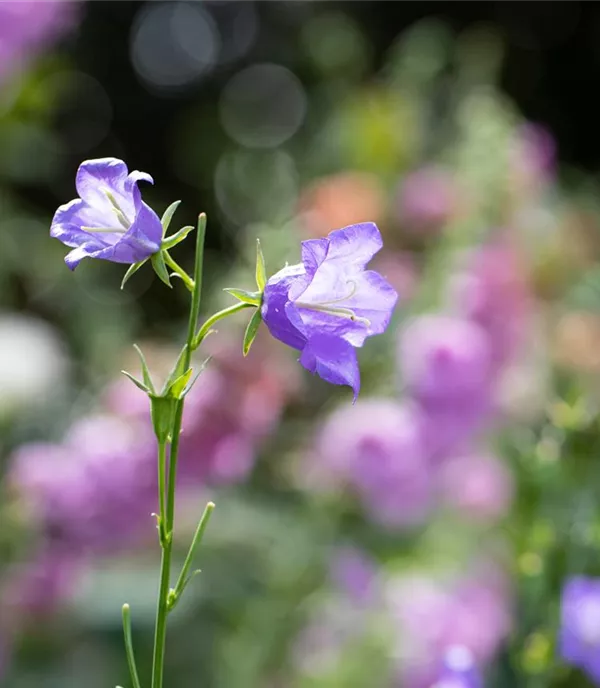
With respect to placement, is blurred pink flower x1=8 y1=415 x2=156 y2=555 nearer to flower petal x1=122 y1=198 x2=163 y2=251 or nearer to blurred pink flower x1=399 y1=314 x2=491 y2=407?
blurred pink flower x1=399 y1=314 x2=491 y2=407

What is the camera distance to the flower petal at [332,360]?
1.37 ft

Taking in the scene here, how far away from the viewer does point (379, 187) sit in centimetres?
A: 146

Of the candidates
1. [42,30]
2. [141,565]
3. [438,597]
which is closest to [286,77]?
[42,30]

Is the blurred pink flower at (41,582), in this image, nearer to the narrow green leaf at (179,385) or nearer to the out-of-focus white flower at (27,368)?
the out-of-focus white flower at (27,368)

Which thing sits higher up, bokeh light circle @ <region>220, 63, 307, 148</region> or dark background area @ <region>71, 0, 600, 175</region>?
bokeh light circle @ <region>220, 63, 307, 148</region>

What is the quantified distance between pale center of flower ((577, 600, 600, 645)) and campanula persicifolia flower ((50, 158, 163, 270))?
A: 0.44 metres

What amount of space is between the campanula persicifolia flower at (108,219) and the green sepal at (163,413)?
5cm

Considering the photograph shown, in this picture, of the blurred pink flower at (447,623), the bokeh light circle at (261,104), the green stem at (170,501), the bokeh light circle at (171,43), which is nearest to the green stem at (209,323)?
the green stem at (170,501)

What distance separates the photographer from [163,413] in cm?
41

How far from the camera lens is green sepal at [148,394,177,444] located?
405 mm

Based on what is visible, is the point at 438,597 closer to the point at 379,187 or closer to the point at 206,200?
the point at 379,187

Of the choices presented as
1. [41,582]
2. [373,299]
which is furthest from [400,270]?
[373,299]

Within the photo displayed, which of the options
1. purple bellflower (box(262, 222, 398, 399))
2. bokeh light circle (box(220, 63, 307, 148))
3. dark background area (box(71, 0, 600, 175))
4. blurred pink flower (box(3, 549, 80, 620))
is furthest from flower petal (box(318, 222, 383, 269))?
dark background area (box(71, 0, 600, 175))

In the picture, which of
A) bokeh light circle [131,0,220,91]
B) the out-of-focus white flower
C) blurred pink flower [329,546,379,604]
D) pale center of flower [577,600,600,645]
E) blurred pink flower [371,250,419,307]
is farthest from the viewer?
bokeh light circle [131,0,220,91]
